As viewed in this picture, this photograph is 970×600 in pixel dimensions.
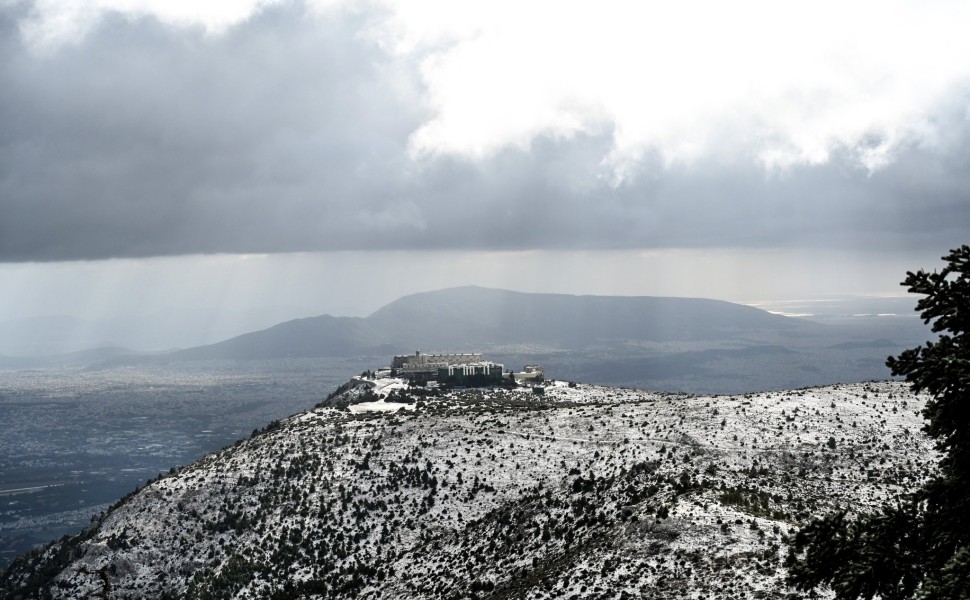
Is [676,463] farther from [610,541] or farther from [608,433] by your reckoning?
[610,541]

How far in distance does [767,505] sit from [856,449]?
15.6 metres

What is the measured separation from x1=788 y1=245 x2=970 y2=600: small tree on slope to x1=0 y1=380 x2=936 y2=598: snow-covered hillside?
71.9ft

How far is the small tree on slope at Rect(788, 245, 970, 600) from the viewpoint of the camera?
1530 cm

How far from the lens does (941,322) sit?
15578mm

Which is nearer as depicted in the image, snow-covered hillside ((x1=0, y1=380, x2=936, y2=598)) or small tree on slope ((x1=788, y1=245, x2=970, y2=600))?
small tree on slope ((x1=788, y1=245, x2=970, y2=600))

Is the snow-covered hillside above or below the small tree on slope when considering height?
below

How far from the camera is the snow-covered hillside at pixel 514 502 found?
44469mm

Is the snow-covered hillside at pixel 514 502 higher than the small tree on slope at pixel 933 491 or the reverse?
the reverse

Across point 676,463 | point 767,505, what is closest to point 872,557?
point 767,505

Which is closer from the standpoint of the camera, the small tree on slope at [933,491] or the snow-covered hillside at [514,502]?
the small tree on slope at [933,491]

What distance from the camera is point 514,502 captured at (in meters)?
61.7

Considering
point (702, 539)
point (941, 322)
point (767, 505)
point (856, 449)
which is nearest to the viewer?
point (941, 322)

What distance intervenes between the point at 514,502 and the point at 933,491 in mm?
47902

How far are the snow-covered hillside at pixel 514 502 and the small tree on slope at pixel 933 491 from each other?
863 inches
